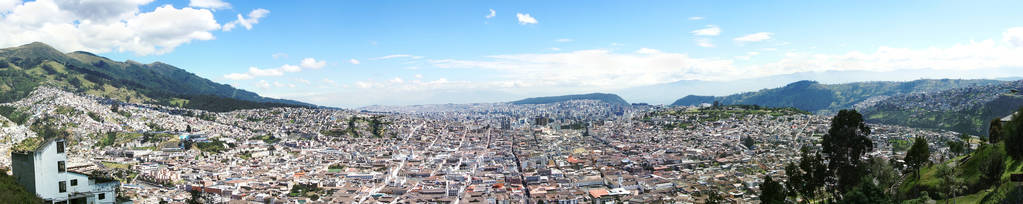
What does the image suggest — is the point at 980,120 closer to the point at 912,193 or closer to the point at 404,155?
the point at 912,193

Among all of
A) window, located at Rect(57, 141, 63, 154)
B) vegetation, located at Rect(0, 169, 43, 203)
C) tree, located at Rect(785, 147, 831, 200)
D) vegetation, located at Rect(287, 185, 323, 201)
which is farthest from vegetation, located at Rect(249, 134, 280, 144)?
tree, located at Rect(785, 147, 831, 200)

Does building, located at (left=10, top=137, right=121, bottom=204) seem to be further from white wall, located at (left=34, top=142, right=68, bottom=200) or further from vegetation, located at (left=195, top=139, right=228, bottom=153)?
vegetation, located at (left=195, top=139, right=228, bottom=153)

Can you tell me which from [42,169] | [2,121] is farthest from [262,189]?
[2,121]

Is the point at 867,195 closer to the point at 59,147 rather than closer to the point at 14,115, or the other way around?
the point at 59,147

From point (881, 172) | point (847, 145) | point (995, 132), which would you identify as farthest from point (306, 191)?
point (995, 132)

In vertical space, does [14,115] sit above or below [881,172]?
above

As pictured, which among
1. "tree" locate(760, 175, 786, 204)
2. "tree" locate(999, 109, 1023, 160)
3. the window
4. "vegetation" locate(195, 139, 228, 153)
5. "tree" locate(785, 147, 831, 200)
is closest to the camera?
the window

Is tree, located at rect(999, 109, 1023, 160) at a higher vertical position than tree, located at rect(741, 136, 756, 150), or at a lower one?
higher
